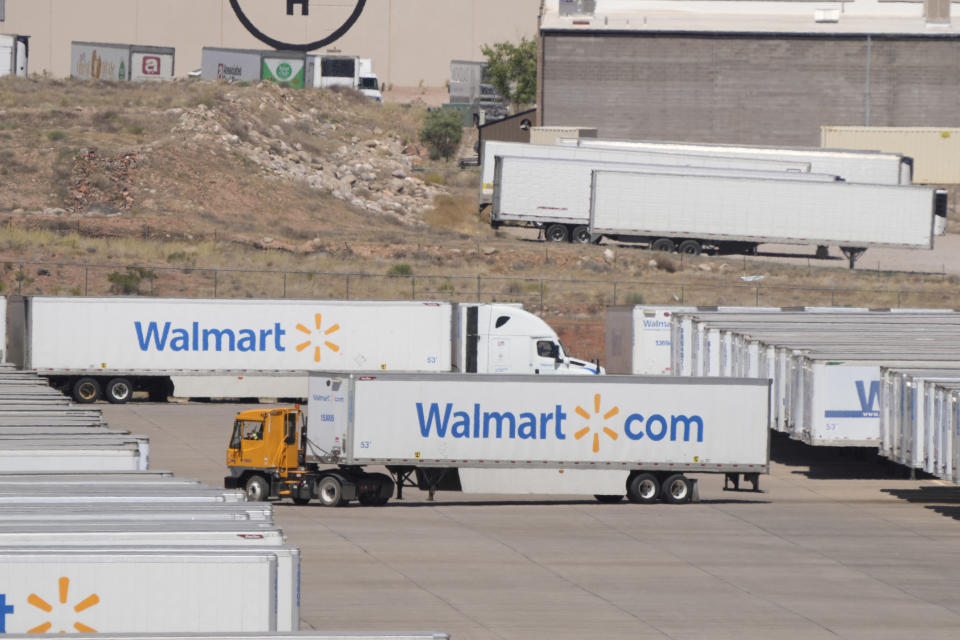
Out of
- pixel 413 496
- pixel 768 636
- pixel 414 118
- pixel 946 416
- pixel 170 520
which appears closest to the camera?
pixel 170 520

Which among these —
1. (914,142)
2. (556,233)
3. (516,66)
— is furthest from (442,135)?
(914,142)

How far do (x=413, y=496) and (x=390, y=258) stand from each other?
1383 inches

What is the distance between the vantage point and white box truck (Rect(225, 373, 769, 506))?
1222 inches

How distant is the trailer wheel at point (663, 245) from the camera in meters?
71.5

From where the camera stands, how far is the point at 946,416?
30234mm

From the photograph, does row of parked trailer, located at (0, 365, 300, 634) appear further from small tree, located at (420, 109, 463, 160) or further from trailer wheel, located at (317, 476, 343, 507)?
small tree, located at (420, 109, 463, 160)

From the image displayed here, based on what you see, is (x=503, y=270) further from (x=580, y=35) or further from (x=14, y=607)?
(x=14, y=607)

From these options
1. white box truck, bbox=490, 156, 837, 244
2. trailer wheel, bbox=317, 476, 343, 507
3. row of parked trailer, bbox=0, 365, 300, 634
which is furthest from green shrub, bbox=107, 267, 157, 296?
row of parked trailer, bbox=0, 365, 300, 634

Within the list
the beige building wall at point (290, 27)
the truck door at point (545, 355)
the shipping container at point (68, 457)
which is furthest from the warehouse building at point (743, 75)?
the shipping container at point (68, 457)

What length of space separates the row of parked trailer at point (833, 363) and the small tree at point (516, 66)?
2758 inches

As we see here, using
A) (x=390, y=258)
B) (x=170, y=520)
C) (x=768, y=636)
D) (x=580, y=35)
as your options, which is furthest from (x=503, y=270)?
(x=170, y=520)

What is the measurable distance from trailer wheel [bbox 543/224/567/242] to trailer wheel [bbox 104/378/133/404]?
98.3 ft

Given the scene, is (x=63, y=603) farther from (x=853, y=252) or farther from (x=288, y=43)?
(x=288, y=43)

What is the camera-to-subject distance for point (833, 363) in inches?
1400
